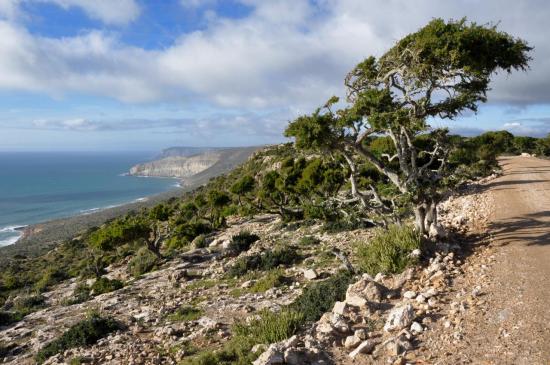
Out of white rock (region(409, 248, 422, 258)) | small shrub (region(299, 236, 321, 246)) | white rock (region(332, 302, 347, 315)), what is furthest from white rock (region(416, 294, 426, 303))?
small shrub (region(299, 236, 321, 246))

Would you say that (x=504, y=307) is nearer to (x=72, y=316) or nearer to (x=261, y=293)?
(x=261, y=293)

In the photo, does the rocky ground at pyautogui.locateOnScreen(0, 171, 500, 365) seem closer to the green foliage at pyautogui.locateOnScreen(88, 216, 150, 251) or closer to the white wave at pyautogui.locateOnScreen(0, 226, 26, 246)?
the green foliage at pyautogui.locateOnScreen(88, 216, 150, 251)

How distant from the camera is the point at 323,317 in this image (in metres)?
8.20

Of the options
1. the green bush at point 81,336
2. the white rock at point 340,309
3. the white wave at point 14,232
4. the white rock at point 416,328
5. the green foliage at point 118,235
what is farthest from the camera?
the white wave at point 14,232

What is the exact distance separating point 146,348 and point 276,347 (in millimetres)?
4330

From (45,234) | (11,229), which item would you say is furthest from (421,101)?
(11,229)

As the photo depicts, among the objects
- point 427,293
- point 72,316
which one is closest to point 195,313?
point 72,316

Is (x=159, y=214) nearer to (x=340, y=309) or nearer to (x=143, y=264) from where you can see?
(x=143, y=264)

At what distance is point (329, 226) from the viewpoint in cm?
2075

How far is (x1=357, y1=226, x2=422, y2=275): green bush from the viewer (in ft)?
34.0

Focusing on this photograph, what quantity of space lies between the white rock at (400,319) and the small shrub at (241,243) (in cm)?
1365

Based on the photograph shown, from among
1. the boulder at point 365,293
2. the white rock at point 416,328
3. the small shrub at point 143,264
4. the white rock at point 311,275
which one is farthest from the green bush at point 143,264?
the white rock at point 416,328

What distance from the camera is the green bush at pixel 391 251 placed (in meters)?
10.4

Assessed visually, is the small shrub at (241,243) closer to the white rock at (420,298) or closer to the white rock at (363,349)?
the white rock at (420,298)
